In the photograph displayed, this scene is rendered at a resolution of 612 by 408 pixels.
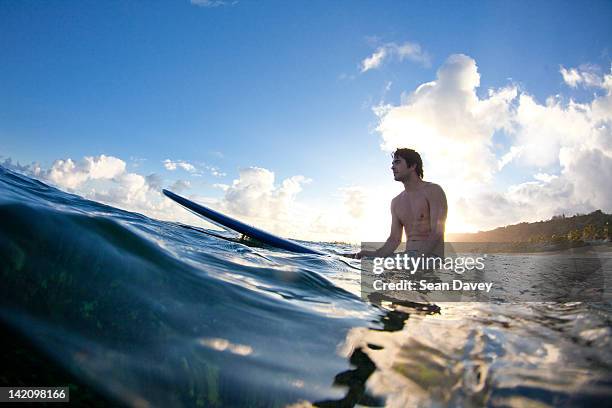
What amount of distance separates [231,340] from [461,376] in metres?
1.11

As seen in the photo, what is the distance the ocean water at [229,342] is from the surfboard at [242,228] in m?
4.29

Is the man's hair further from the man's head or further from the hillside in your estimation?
the hillside

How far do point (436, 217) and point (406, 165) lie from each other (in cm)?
117

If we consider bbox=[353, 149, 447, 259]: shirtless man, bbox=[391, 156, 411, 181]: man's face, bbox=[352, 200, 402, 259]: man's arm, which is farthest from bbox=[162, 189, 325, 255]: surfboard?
bbox=[391, 156, 411, 181]: man's face

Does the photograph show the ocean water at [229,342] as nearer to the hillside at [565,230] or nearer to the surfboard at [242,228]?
the surfboard at [242,228]

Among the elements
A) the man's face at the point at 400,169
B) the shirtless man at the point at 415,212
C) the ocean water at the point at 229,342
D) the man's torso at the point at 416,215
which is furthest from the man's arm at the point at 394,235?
the ocean water at the point at 229,342

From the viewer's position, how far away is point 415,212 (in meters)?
5.53

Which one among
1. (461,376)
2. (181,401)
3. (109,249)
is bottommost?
(181,401)

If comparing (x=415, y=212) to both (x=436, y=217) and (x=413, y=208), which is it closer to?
(x=413, y=208)

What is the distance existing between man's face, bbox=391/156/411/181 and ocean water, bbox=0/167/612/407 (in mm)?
3618

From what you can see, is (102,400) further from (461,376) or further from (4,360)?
(461,376)

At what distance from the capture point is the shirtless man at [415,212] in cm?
514

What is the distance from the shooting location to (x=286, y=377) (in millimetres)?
1346

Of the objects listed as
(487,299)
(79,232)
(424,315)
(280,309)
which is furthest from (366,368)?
(487,299)
